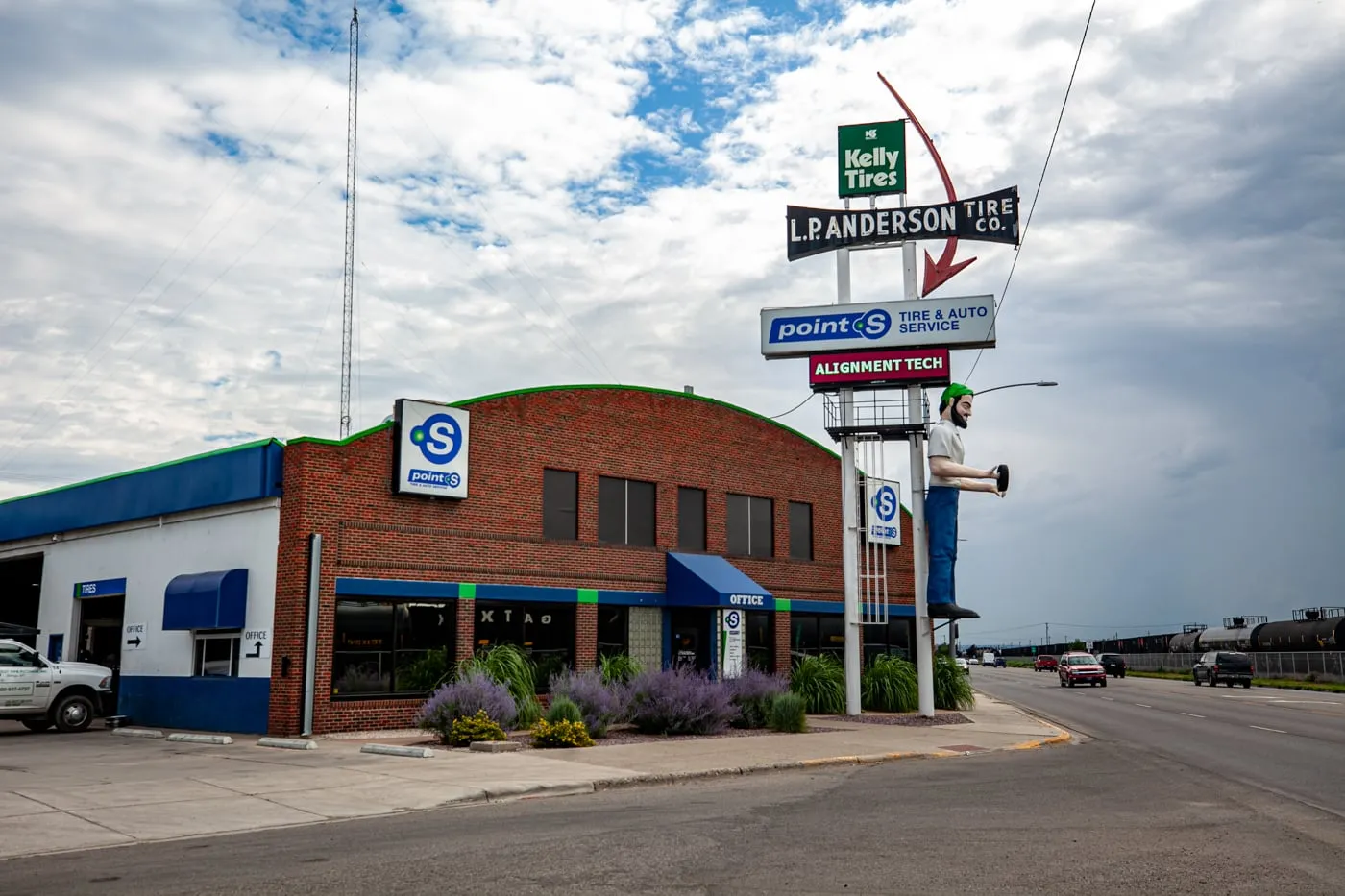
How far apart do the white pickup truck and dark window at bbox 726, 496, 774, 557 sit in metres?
15.5

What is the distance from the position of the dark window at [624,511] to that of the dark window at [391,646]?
5.05 metres

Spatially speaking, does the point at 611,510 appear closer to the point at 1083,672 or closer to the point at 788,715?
the point at 788,715

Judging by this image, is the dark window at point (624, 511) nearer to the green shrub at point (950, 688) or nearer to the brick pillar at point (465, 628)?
the brick pillar at point (465, 628)

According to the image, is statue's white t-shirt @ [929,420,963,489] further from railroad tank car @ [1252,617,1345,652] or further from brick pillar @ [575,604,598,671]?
railroad tank car @ [1252,617,1345,652]

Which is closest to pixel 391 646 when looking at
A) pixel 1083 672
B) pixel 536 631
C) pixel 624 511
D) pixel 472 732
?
pixel 536 631

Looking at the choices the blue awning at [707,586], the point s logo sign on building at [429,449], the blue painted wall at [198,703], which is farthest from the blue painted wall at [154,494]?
the blue awning at [707,586]

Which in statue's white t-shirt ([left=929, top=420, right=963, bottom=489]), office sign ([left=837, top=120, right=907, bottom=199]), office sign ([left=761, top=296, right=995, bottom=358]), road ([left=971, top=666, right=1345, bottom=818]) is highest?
office sign ([left=837, top=120, right=907, bottom=199])

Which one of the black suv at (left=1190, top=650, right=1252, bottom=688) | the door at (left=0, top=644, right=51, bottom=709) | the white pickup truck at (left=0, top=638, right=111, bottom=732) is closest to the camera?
the door at (left=0, top=644, right=51, bottom=709)

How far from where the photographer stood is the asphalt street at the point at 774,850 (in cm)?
815

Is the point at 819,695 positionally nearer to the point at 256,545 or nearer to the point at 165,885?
the point at 256,545

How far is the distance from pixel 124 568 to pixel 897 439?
18364mm

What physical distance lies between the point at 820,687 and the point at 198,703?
559 inches

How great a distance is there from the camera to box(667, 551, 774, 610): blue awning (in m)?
28.1

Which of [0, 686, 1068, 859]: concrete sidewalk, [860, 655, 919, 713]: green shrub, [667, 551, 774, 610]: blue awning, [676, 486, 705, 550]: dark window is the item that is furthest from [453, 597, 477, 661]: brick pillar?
[860, 655, 919, 713]: green shrub
